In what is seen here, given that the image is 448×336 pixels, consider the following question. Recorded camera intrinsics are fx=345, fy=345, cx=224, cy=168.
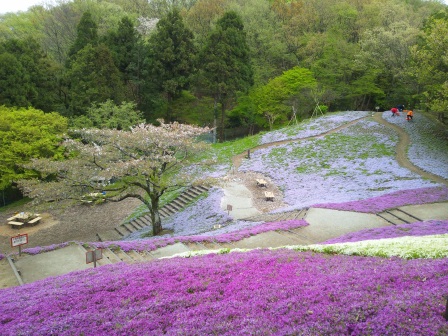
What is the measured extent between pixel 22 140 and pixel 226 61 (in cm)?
2399

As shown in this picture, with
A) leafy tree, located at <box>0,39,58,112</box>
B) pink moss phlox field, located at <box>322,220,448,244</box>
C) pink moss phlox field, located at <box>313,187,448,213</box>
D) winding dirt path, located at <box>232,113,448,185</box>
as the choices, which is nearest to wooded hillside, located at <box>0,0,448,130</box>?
leafy tree, located at <box>0,39,58,112</box>

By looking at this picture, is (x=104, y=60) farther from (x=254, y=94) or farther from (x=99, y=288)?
(x=99, y=288)

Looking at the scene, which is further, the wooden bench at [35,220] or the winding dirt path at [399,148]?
the wooden bench at [35,220]

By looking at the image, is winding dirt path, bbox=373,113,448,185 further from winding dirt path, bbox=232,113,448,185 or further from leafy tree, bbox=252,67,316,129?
leafy tree, bbox=252,67,316,129

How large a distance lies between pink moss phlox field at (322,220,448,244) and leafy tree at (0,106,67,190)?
80.6 ft

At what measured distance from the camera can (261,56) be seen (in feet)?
170

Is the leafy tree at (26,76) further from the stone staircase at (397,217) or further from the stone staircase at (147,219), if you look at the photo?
the stone staircase at (397,217)

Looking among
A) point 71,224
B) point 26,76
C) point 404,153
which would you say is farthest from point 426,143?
point 26,76

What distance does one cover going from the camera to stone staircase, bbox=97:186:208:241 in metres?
→ 25.3

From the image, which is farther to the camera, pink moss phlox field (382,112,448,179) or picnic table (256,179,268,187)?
picnic table (256,179,268,187)

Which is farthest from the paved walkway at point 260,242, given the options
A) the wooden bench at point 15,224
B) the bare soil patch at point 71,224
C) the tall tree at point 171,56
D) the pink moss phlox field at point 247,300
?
the tall tree at point 171,56

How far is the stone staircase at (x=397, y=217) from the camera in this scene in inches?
729

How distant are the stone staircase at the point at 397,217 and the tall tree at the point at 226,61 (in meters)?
26.2

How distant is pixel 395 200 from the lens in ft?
69.6
